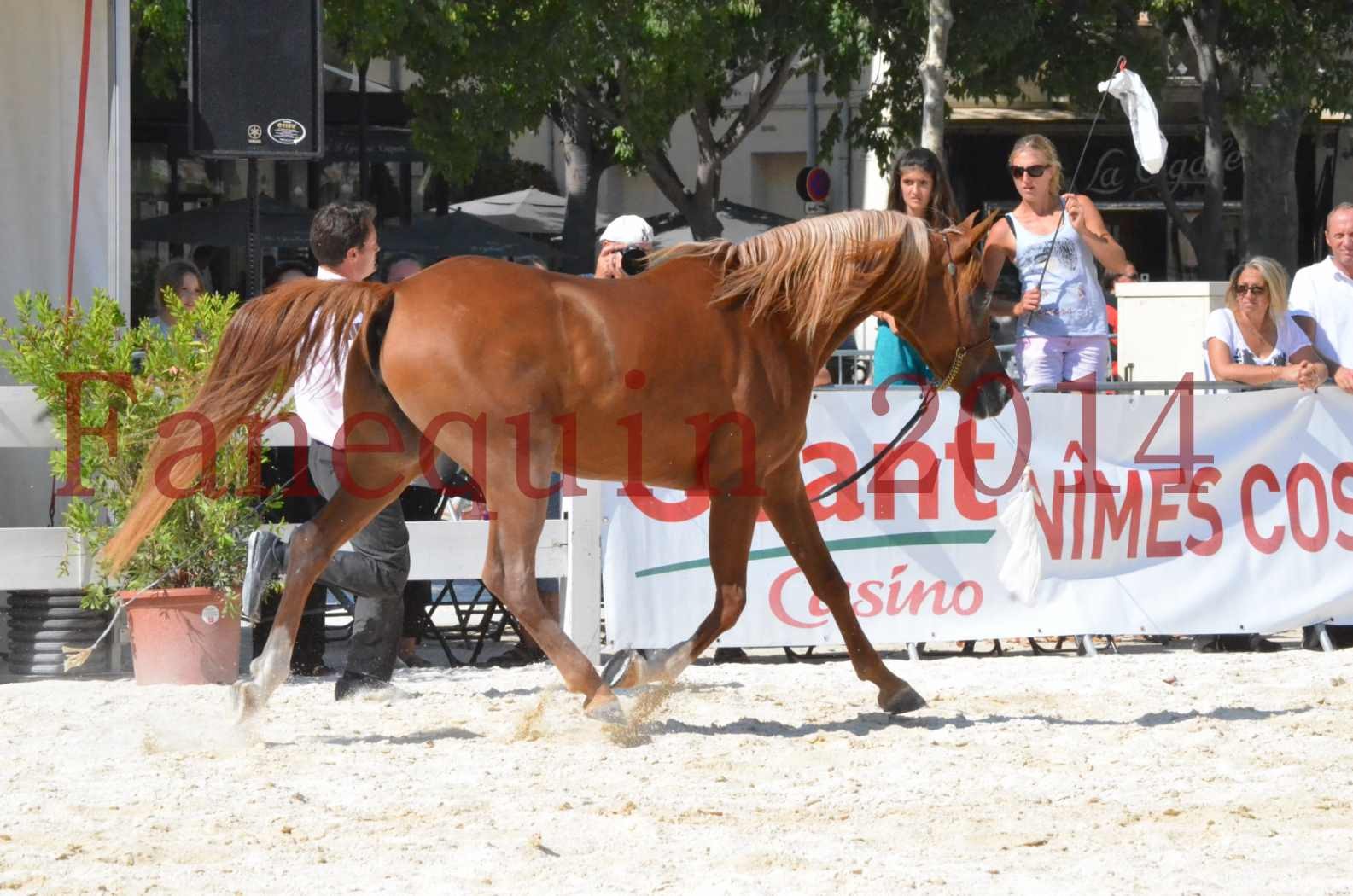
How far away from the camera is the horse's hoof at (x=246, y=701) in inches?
219

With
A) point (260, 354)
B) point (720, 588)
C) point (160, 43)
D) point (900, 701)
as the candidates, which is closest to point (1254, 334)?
point (900, 701)

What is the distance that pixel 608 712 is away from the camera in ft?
17.8

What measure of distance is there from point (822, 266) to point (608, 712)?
160 cm

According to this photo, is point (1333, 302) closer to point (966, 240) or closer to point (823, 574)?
point (966, 240)

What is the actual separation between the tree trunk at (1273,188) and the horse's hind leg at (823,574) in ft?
48.6

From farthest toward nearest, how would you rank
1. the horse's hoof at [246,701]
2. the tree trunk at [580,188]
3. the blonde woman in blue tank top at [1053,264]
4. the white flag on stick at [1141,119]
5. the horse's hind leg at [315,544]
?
the tree trunk at [580,188] < the blonde woman in blue tank top at [1053,264] < the white flag on stick at [1141,119] < the horse's hind leg at [315,544] < the horse's hoof at [246,701]

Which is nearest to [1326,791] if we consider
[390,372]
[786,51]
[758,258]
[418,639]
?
[758,258]

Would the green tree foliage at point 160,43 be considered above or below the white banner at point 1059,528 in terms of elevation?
above

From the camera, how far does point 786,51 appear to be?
20.6 meters

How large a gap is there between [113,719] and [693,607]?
2443mm

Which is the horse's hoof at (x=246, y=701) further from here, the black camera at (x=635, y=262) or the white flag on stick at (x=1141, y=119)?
the white flag on stick at (x=1141, y=119)

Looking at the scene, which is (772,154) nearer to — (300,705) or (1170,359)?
(1170,359)

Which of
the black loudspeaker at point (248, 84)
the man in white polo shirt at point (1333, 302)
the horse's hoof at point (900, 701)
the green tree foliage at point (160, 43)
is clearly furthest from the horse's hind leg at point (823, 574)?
the green tree foliage at point (160, 43)

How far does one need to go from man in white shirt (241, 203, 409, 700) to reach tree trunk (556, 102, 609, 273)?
1508cm
